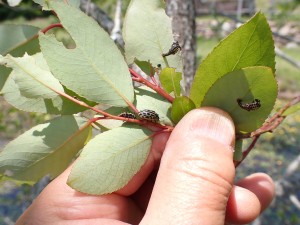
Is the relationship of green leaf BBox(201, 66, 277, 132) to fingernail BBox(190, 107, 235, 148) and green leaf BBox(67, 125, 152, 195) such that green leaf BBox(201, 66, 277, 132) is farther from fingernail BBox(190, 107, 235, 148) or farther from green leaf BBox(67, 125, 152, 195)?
green leaf BBox(67, 125, 152, 195)

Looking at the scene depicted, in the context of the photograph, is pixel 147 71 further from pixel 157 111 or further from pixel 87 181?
pixel 87 181

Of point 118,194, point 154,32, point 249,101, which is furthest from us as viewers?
point 118,194

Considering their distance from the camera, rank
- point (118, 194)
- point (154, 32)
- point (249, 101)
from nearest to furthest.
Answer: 1. point (249, 101)
2. point (154, 32)
3. point (118, 194)

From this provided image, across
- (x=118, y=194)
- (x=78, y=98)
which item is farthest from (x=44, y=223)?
(x=78, y=98)

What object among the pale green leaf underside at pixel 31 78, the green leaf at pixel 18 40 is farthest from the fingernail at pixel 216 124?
the green leaf at pixel 18 40

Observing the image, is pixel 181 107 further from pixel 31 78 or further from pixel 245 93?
pixel 31 78

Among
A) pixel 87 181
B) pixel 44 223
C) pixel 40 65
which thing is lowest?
pixel 44 223
